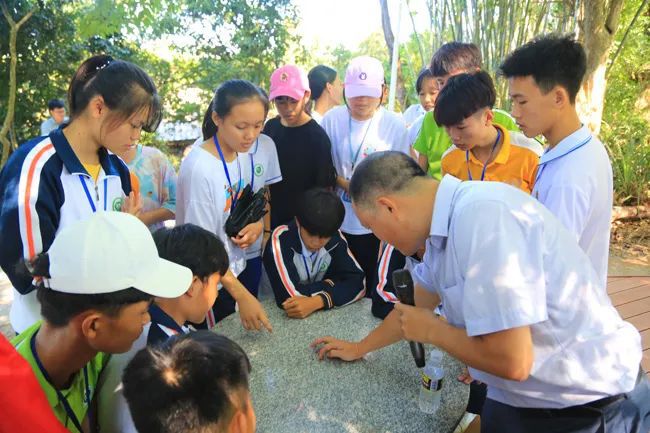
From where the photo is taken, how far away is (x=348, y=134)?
2912 millimetres

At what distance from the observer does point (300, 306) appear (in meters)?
1.94

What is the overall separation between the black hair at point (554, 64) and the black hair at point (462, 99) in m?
0.25

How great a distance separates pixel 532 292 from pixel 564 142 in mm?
933

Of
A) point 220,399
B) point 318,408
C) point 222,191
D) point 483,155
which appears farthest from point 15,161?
point 483,155

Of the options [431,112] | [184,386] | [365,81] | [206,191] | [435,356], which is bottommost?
[435,356]

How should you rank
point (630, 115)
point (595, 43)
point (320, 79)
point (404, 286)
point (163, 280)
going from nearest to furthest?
point (163, 280), point (404, 286), point (320, 79), point (595, 43), point (630, 115)

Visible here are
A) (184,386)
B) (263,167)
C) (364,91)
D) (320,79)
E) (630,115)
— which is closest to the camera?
(184,386)

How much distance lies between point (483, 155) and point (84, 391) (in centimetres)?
186

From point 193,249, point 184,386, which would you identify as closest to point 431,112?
point 193,249

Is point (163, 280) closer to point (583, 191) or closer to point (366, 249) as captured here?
point (583, 191)

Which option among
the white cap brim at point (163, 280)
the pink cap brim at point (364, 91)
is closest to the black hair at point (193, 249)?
the white cap brim at point (163, 280)

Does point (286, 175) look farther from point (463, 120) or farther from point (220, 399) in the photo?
point (220, 399)

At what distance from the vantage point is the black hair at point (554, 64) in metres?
1.75

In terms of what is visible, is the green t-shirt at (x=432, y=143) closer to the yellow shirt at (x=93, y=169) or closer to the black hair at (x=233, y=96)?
the black hair at (x=233, y=96)
